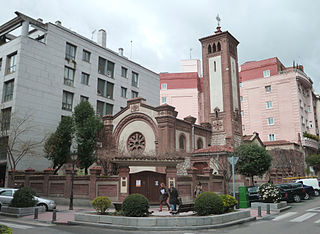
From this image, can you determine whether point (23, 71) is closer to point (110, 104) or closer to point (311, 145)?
point (110, 104)

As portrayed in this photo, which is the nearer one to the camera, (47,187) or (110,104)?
(47,187)

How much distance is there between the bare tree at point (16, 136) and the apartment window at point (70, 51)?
9.70m

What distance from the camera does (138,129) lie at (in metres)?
32.6

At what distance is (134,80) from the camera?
155 feet

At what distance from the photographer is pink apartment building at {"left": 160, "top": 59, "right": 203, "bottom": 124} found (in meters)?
68.4

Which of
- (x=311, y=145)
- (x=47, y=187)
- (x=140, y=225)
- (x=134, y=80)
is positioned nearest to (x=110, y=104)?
(x=134, y=80)

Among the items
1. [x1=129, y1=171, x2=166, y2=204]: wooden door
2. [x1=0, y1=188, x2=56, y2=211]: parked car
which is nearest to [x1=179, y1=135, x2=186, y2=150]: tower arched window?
[x1=129, y1=171, x2=166, y2=204]: wooden door

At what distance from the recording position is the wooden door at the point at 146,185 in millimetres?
20500

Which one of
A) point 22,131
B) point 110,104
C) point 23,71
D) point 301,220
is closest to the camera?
point 301,220

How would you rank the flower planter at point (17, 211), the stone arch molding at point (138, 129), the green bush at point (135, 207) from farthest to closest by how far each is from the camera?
the stone arch molding at point (138, 129), the flower planter at point (17, 211), the green bush at point (135, 207)

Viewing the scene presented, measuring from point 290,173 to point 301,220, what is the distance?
104 feet

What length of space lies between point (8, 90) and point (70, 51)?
909 centimetres

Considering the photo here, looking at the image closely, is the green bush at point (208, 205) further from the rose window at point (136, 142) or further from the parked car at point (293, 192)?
the rose window at point (136, 142)

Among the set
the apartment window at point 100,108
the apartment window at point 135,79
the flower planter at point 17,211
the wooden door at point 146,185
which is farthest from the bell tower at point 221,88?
the flower planter at point 17,211
